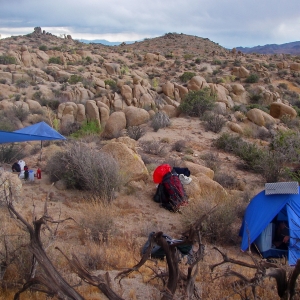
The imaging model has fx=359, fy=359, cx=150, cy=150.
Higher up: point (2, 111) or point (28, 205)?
point (2, 111)

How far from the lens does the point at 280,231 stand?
6.91m

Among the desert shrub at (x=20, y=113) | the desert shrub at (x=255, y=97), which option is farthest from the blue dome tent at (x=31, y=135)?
the desert shrub at (x=255, y=97)

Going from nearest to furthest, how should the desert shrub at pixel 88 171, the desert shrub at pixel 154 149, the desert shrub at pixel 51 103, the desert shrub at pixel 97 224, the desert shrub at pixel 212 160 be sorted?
the desert shrub at pixel 97 224
the desert shrub at pixel 88 171
the desert shrub at pixel 212 160
the desert shrub at pixel 154 149
the desert shrub at pixel 51 103

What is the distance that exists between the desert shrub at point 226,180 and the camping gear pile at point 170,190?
6.76 feet

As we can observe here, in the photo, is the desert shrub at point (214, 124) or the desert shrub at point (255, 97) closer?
the desert shrub at point (214, 124)

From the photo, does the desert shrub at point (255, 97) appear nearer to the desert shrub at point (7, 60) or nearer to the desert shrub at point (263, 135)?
the desert shrub at point (263, 135)

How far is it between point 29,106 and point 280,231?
15.8 m

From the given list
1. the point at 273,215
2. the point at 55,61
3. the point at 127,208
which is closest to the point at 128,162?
the point at 127,208

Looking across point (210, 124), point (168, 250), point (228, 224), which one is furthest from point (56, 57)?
point (168, 250)

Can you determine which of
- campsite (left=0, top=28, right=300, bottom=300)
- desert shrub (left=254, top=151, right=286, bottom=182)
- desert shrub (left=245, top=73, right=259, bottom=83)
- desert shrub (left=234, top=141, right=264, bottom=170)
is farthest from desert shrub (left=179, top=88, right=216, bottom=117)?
desert shrub (left=245, top=73, right=259, bottom=83)

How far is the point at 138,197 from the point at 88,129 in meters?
7.37

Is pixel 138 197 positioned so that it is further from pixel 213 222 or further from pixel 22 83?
pixel 22 83

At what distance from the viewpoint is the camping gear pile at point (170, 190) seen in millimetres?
8344

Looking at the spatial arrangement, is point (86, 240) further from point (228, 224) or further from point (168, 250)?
point (168, 250)
